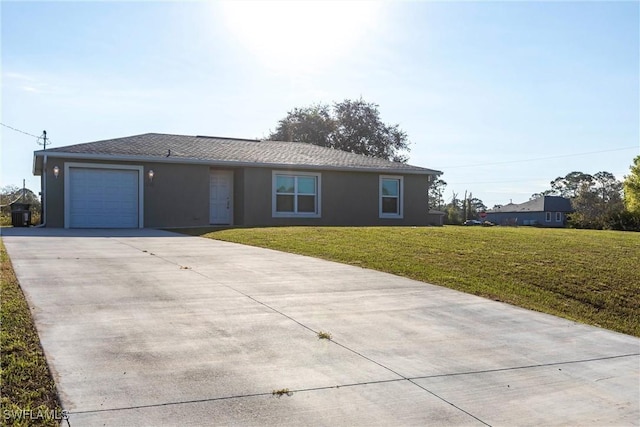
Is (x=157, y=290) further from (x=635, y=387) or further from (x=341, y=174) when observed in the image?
(x=341, y=174)

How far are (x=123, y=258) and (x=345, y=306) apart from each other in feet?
15.5

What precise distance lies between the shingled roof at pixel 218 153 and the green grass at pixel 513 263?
239 inches

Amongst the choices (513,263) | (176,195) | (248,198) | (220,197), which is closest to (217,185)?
(220,197)

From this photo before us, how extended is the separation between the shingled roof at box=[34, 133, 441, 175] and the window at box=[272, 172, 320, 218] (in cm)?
61

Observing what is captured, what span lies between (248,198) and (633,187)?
34.5 m

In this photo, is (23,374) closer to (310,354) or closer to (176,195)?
(310,354)

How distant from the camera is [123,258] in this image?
9531mm

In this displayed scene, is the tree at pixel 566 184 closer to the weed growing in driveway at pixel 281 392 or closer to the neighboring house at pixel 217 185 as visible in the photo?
the neighboring house at pixel 217 185

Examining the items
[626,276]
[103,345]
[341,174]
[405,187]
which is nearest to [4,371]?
[103,345]

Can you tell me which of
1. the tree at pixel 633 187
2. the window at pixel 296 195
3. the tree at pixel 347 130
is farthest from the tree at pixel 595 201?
the window at pixel 296 195

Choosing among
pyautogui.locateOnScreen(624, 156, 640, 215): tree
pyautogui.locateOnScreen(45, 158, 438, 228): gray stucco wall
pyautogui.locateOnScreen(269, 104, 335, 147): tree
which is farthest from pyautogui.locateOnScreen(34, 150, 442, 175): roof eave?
pyautogui.locateOnScreen(624, 156, 640, 215): tree

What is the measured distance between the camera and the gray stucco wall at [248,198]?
1911 centimetres

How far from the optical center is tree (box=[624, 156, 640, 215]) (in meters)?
41.8

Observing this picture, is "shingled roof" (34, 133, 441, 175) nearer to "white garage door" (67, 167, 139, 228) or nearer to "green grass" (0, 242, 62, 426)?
"white garage door" (67, 167, 139, 228)
